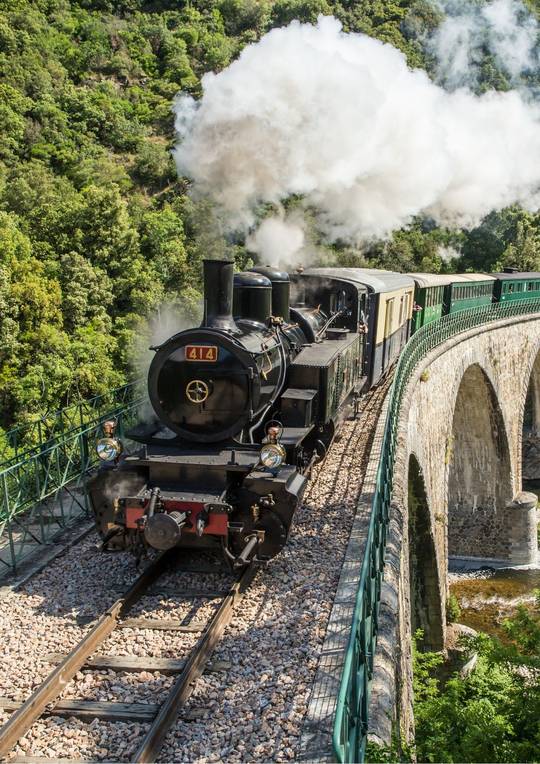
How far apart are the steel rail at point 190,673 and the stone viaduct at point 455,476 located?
1.26 metres

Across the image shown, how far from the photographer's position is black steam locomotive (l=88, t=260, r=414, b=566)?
21.0 feet

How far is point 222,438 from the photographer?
7.00 m

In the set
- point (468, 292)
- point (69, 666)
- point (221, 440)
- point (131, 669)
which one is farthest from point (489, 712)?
point (468, 292)

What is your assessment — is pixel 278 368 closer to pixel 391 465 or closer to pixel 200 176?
pixel 391 465

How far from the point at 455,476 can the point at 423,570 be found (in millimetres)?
10013

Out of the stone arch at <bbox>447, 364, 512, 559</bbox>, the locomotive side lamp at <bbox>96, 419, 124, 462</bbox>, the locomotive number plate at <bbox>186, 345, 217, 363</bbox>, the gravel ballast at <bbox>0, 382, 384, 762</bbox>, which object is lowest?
the stone arch at <bbox>447, 364, 512, 559</bbox>

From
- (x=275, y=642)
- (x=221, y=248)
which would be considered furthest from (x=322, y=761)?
(x=221, y=248)

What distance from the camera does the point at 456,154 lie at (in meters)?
21.9

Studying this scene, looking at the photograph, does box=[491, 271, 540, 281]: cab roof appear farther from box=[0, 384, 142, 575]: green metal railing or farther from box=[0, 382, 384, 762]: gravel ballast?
box=[0, 382, 384, 762]: gravel ballast

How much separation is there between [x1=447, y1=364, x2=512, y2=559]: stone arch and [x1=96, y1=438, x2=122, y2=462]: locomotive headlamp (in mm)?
17680

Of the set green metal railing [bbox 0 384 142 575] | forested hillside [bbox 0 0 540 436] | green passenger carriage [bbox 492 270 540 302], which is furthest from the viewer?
green passenger carriage [bbox 492 270 540 302]

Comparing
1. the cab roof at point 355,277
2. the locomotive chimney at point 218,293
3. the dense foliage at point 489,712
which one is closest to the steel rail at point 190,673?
the dense foliage at point 489,712

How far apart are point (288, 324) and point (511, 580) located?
15429 millimetres

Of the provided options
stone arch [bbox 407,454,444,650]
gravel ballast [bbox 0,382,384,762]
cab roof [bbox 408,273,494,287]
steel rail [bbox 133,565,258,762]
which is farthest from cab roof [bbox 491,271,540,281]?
steel rail [bbox 133,565,258,762]
